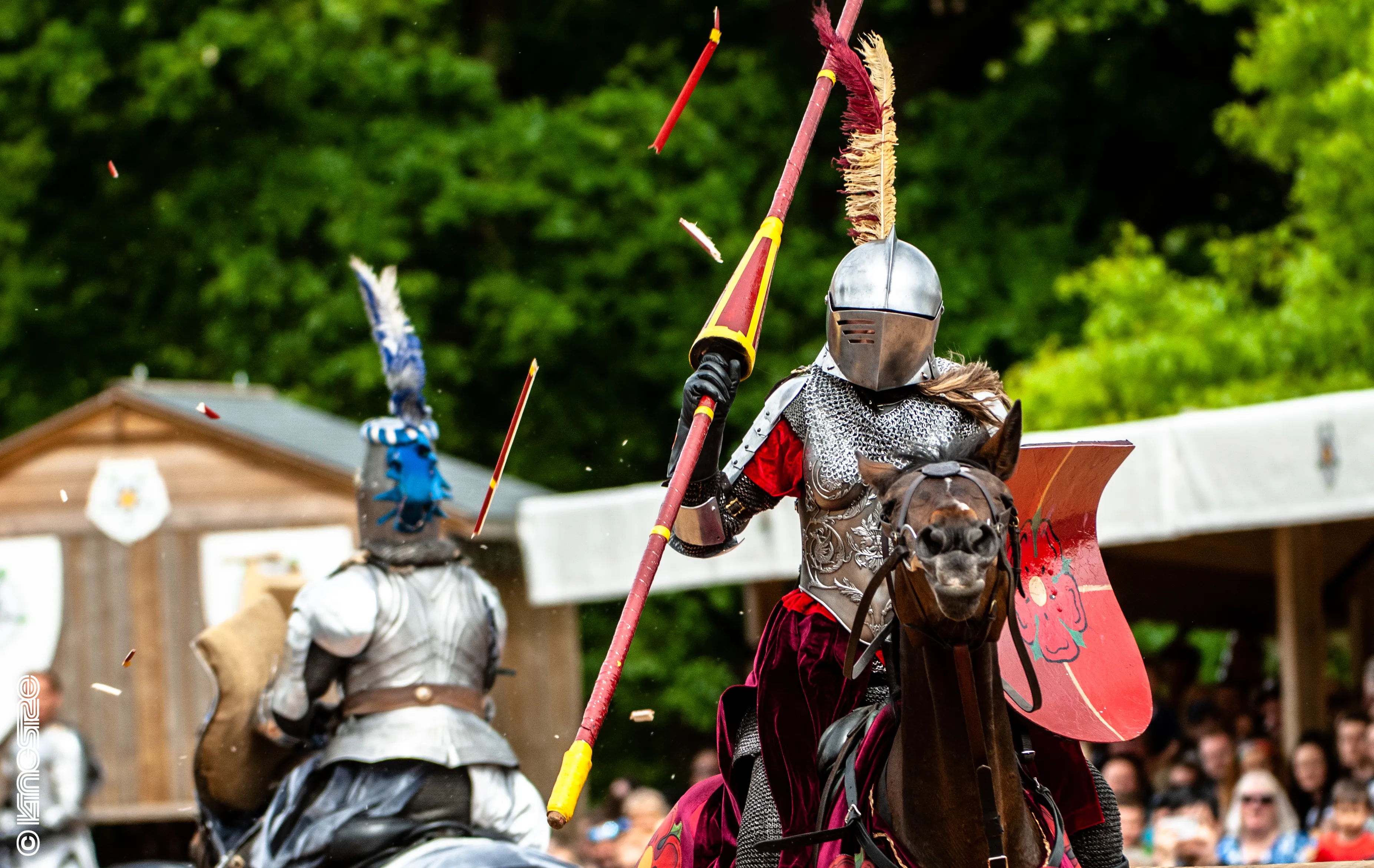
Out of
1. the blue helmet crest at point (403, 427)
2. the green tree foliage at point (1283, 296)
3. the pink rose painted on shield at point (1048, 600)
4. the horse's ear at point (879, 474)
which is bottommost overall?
the pink rose painted on shield at point (1048, 600)

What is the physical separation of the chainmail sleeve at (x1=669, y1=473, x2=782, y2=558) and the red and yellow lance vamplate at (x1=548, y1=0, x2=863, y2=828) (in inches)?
4.5

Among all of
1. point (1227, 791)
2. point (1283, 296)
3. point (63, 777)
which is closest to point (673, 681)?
point (1283, 296)

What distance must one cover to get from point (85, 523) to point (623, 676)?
168 inches

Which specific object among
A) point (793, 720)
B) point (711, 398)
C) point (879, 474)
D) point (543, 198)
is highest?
point (543, 198)

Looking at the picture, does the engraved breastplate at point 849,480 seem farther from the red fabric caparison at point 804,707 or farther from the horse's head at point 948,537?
the horse's head at point 948,537

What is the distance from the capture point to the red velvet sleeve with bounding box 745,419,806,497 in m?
4.26

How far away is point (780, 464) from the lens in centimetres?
429

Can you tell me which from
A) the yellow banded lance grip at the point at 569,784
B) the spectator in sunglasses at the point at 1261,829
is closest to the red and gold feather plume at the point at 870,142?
the yellow banded lance grip at the point at 569,784

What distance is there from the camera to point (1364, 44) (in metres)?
9.70

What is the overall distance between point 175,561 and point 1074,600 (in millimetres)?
7532

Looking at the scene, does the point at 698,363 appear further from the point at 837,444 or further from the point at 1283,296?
the point at 1283,296

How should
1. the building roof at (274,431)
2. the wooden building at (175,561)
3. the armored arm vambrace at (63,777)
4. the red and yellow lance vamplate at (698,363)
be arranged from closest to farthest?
1. the red and yellow lance vamplate at (698,363)
2. the armored arm vambrace at (63,777)
3. the wooden building at (175,561)
4. the building roof at (274,431)

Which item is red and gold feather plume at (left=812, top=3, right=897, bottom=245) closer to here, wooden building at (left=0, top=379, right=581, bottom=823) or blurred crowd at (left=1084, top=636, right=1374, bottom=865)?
blurred crowd at (left=1084, top=636, right=1374, bottom=865)

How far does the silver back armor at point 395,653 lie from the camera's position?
636 cm
